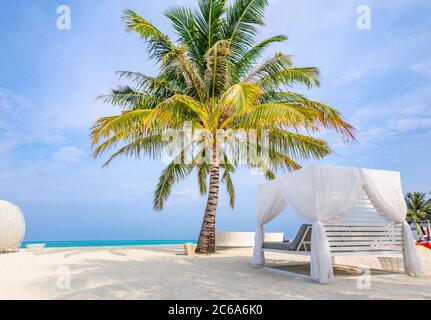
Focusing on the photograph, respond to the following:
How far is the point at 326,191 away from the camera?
559 centimetres

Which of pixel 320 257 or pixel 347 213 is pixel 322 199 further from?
pixel 320 257

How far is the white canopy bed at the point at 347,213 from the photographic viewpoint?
214 inches

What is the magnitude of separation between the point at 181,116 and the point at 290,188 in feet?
15.0

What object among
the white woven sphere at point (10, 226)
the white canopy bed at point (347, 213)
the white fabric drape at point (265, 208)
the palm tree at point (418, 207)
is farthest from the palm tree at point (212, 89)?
the palm tree at point (418, 207)

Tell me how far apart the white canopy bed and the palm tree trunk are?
3651 mm

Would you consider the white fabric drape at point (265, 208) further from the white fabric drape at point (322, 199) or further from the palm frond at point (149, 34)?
the palm frond at point (149, 34)

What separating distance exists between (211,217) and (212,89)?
4.08 metres

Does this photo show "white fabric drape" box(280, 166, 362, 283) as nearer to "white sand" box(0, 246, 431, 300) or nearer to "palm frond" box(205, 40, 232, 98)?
"white sand" box(0, 246, 431, 300)

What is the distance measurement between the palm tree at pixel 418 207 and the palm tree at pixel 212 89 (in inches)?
1257

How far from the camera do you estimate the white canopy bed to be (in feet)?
17.9

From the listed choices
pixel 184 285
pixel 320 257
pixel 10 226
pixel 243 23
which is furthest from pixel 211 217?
pixel 10 226

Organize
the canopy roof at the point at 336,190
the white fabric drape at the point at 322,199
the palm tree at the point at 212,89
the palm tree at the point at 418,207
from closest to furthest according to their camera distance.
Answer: the white fabric drape at the point at 322,199
the canopy roof at the point at 336,190
the palm tree at the point at 212,89
the palm tree at the point at 418,207

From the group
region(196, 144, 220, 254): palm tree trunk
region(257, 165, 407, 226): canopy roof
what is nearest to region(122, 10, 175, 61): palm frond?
region(196, 144, 220, 254): palm tree trunk
